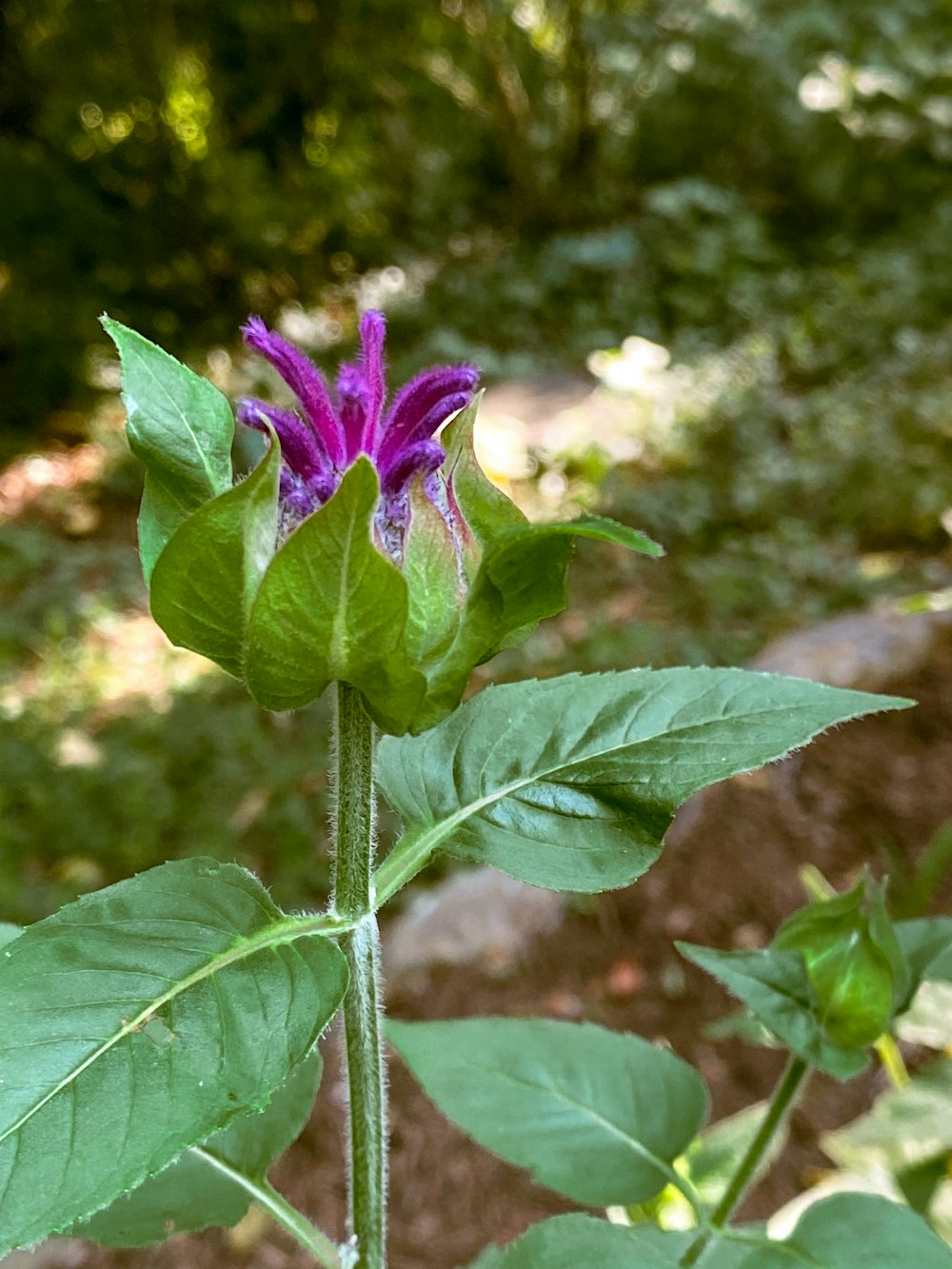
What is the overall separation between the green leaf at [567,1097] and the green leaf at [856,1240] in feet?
0.45

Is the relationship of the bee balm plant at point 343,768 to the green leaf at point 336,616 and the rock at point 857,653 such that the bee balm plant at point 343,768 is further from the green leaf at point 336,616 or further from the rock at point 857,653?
the rock at point 857,653

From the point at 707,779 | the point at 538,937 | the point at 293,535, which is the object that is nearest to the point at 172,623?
the point at 293,535

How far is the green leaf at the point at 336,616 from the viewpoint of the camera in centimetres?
42

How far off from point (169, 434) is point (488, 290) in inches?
230

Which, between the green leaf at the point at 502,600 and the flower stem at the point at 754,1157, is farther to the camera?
the flower stem at the point at 754,1157

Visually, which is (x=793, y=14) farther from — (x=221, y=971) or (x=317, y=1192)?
(x=221, y=971)

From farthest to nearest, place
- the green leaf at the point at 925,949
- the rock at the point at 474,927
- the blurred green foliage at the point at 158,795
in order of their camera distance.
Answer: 1. the blurred green foliage at the point at 158,795
2. the rock at the point at 474,927
3. the green leaf at the point at 925,949

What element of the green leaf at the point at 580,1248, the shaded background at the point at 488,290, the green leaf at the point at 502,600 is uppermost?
the shaded background at the point at 488,290

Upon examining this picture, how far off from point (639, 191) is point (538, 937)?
19.8 feet

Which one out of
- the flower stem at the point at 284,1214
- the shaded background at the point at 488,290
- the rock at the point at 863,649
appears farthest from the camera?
the shaded background at the point at 488,290

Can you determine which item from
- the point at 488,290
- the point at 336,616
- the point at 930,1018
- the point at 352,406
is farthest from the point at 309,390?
the point at 488,290

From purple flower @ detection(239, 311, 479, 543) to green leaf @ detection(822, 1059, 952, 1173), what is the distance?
3.21ft

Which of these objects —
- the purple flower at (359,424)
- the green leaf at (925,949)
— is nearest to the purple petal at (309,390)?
the purple flower at (359,424)

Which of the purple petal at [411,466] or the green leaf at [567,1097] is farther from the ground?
the purple petal at [411,466]
